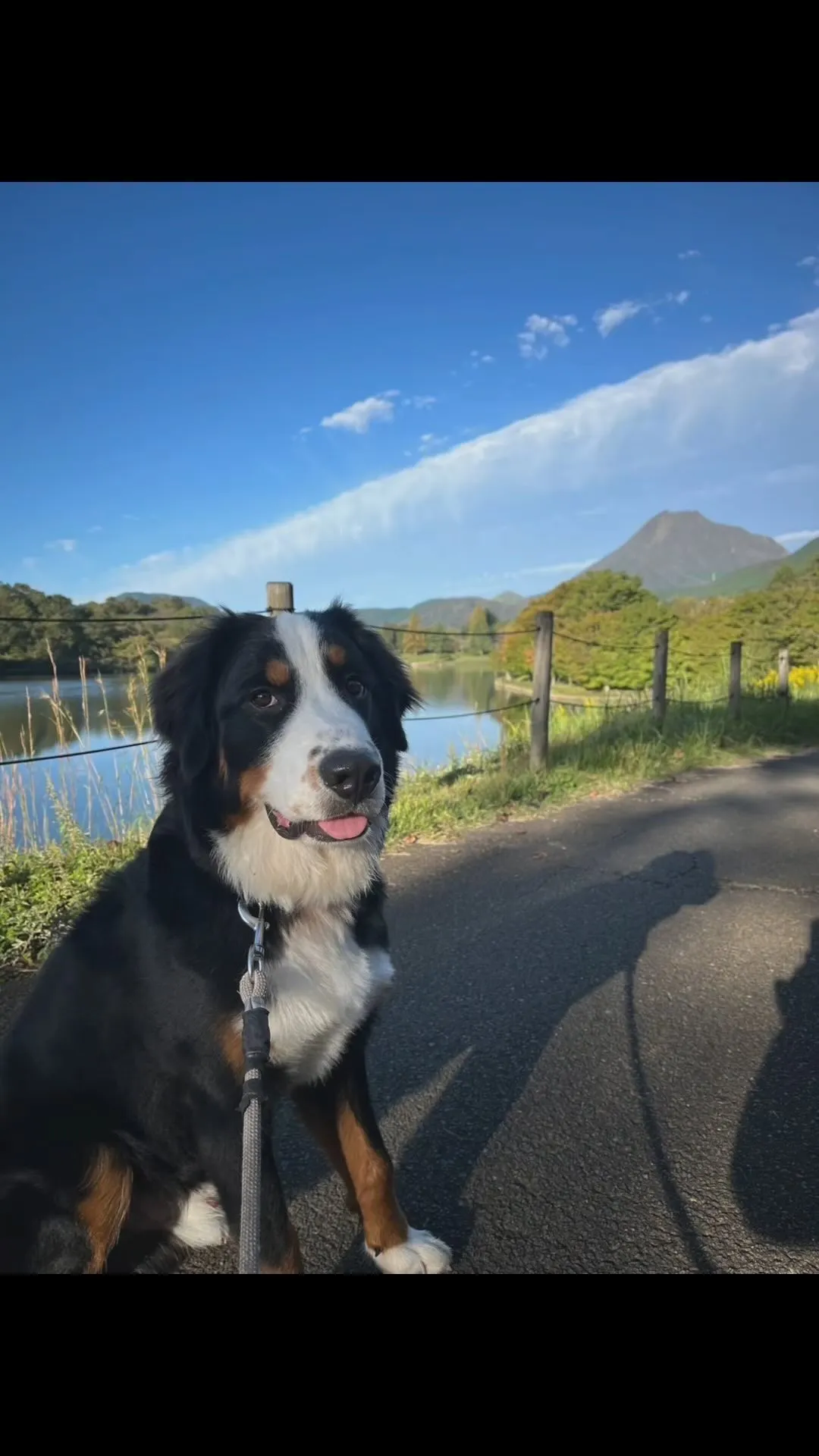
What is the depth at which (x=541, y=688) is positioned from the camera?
24.7 feet

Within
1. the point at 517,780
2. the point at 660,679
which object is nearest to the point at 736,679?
the point at 660,679

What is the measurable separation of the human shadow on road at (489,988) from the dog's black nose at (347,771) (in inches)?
45.2

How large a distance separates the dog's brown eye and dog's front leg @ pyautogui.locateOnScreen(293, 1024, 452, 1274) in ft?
2.66

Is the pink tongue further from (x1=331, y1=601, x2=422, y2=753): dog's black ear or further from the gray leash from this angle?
(x1=331, y1=601, x2=422, y2=753): dog's black ear

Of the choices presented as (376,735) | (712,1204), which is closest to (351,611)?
(376,735)

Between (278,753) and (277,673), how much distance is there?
210 millimetres

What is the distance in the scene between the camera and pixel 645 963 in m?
3.44

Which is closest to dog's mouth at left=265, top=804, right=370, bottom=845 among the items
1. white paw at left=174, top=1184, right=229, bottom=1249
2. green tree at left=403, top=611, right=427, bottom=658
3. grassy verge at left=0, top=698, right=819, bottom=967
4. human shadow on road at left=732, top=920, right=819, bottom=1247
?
white paw at left=174, top=1184, right=229, bottom=1249

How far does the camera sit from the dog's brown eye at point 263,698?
184 cm

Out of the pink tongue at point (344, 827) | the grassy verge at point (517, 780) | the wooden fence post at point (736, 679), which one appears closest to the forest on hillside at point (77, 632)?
the grassy verge at point (517, 780)

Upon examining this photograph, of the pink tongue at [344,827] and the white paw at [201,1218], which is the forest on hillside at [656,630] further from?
the white paw at [201,1218]

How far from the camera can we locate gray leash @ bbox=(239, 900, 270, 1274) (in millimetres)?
1337
